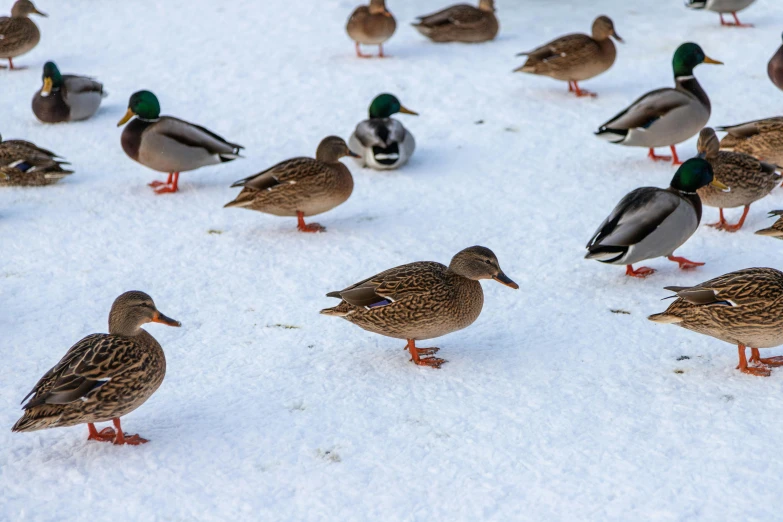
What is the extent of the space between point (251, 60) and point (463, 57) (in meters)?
2.20

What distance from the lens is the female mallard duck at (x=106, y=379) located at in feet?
11.8

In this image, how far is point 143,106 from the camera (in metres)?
7.11

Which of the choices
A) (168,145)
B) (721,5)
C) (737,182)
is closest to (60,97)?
(168,145)

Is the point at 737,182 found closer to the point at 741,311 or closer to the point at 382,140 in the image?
the point at 741,311

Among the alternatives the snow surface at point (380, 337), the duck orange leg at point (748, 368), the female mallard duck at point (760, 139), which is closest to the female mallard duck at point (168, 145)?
the snow surface at point (380, 337)

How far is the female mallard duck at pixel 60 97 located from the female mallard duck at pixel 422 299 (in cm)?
478

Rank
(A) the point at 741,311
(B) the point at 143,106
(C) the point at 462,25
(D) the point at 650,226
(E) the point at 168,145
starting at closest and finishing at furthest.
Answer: (A) the point at 741,311, (D) the point at 650,226, (E) the point at 168,145, (B) the point at 143,106, (C) the point at 462,25

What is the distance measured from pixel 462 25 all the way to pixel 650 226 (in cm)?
548

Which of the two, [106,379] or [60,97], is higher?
[106,379]

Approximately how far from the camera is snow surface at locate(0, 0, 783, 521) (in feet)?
11.5

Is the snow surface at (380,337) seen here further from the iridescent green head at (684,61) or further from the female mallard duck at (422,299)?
the iridescent green head at (684,61)

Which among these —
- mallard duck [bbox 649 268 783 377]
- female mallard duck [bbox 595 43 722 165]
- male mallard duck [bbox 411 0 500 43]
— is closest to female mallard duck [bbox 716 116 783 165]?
female mallard duck [bbox 595 43 722 165]

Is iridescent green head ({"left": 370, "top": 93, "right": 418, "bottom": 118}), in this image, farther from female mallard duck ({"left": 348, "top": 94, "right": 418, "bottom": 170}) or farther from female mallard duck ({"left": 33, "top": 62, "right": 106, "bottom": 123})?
female mallard duck ({"left": 33, "top": 62, "right": 106, "bottom": 123})

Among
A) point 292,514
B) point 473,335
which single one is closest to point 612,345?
point 473,335
